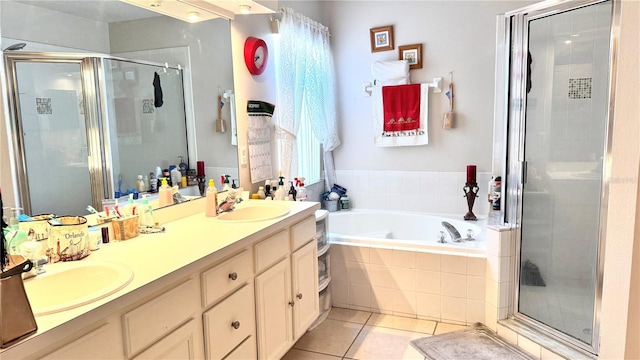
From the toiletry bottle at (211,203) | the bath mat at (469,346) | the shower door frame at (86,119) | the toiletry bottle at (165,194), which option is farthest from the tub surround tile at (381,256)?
the shower door frame at (86,119)

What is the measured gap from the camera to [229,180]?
262 centimetres

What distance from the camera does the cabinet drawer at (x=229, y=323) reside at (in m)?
1.59

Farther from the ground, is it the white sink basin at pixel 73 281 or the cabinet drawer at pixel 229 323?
the white sink basin at pixel 73 281

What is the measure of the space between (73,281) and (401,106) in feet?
9.96

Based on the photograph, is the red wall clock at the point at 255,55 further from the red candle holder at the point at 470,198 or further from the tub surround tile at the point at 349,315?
the red candle holder at the point at 470,198

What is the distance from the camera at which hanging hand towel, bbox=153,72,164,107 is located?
6.81ft

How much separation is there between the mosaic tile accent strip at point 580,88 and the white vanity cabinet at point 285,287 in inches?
68.1

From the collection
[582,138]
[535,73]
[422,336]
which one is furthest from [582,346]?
[535,73]

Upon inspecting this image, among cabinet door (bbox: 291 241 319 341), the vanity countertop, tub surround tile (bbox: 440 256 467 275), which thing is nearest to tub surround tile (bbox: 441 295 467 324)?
tub surround tile (bbox: 440 256 467 275)

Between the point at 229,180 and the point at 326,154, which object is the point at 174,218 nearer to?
the point at 229,180

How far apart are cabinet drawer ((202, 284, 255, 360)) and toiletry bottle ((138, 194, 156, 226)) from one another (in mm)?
544

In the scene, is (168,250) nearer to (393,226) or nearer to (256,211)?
(256,211)

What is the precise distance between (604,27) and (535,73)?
42cm

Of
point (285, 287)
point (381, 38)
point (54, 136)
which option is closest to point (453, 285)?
point (285, 287)
